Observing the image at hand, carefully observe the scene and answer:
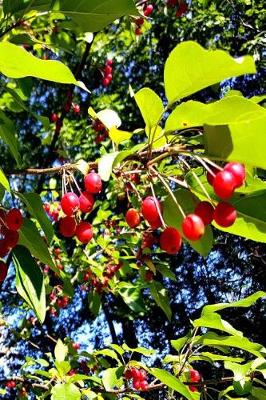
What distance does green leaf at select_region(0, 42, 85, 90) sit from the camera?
2.49ft

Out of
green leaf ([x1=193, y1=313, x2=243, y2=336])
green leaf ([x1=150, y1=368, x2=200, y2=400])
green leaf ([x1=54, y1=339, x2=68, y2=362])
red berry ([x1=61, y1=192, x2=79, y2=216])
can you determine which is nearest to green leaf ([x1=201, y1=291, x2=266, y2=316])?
green leaf ([x1=193, y1=313, x2=243, y2=336])

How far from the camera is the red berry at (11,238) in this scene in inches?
40.8

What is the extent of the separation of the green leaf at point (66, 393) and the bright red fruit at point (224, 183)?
1.29 meters

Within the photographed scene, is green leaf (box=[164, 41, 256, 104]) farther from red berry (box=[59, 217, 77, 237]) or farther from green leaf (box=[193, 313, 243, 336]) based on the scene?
green leaf (box=[193, 313, 243, 336])

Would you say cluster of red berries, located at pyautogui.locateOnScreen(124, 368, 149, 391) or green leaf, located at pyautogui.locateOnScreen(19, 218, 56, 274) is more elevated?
green leaf, located at pyautogui.locateOnScreen(19, 218, 56, 274)

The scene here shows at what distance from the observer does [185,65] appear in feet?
2.38

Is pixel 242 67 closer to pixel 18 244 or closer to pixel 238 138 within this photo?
pixel 238 138

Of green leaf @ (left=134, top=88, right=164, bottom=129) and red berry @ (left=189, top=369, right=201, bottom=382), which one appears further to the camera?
red berry @ (left=189, top=369, right=201, bottom=382)

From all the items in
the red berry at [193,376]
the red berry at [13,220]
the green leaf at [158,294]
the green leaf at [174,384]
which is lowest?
the red berry at [193,376]

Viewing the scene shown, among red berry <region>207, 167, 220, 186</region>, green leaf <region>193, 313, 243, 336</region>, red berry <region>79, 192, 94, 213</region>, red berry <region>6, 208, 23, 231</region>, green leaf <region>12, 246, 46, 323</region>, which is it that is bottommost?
green leaf <region>193, 313, 243, 336</region>

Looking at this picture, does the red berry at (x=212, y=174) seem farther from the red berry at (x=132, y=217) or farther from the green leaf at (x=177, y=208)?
the red berry at (x=132, y=217)

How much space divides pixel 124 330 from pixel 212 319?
8.50 m

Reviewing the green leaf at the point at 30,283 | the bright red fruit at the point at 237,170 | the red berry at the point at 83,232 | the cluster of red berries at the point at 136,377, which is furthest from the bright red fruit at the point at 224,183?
the cluster of red berries at the point at 136,377

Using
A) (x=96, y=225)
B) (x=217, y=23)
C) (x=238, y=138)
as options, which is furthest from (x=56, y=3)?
(x=217, y=23)
